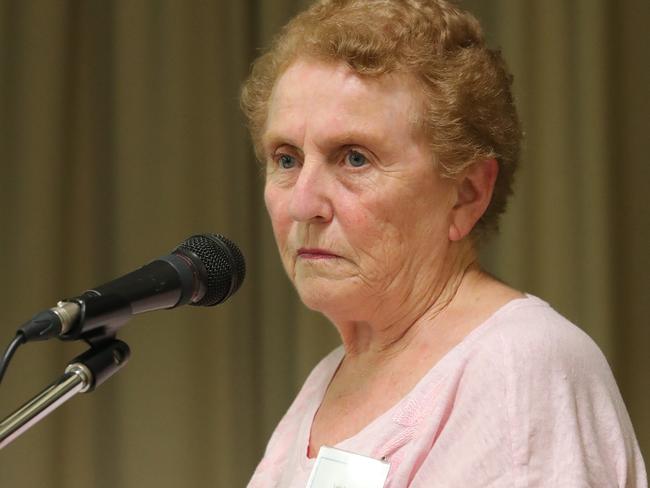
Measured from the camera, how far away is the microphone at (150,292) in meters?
1.06

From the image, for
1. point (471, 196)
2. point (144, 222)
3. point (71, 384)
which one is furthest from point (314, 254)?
point (144, 222)

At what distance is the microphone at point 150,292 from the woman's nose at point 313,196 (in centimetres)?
14

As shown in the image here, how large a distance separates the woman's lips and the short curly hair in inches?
8.9

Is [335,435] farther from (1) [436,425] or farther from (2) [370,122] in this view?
(2) [370,122]

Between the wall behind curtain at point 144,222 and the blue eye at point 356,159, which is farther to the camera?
the wall behind curtain at point 144,222

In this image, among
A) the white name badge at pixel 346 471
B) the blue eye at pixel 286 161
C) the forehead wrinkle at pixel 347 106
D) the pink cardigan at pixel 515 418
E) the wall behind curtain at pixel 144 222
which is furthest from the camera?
the wall behind curtain at pixel 144 222

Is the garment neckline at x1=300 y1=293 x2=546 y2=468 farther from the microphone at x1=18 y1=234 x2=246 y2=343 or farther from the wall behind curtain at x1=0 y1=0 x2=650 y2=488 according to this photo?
the wall behind curtain at x1=0 y1=0 x2=650 y2=488

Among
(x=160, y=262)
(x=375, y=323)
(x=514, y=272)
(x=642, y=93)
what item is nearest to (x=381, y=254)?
(x=375, y=323)

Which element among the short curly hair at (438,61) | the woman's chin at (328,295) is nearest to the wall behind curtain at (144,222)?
the short curly hair at (438,61)

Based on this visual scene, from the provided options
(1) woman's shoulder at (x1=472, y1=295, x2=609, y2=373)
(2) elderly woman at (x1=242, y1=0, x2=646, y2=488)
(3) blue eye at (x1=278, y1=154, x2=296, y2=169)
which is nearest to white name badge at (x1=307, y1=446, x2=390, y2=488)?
(2) elderly woman at (x1=242, y1=0, x2=646, y2=488)

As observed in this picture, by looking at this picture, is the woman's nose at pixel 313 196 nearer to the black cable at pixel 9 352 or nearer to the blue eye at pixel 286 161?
the blue eye at pixel 286 161

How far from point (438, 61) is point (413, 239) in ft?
0.95

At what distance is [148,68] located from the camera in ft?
9.52

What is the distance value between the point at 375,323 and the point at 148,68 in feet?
5.33
